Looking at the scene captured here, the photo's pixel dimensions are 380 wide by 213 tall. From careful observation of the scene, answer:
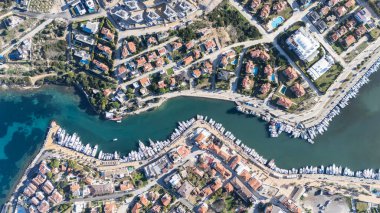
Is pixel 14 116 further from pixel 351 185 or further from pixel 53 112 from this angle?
pixel 351 185

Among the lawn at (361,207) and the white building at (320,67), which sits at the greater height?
the white building at (320,67)

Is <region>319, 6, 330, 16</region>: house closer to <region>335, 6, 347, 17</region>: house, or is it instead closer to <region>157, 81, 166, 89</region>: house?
<region>335, 6, 347, 17</region>: house

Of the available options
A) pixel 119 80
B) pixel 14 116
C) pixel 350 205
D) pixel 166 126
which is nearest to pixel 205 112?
pixel 166 126

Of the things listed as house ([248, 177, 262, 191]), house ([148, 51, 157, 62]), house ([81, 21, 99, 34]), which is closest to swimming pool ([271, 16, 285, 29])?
house ([148, 51, 157, 62])

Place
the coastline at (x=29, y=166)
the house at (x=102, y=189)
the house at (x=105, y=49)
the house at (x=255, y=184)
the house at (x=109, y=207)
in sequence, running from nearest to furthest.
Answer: the house at (x=255, y=184)
the house at (x=109, y=207)
the house at (x=102, y=189)
the house at (x=105, y=49)
the coastline at (x=29, y=166)

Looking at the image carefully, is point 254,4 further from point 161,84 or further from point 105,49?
point 105,49

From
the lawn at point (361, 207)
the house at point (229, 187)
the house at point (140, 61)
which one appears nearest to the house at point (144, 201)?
the house at point (229, 187)

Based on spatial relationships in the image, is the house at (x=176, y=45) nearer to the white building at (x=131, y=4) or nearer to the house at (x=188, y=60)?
the house at (x=188, y=60)

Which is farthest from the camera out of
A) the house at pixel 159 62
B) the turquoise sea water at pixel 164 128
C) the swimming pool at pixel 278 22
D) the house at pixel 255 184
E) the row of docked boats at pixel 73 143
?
the row of docked boats at pixel 73 143
